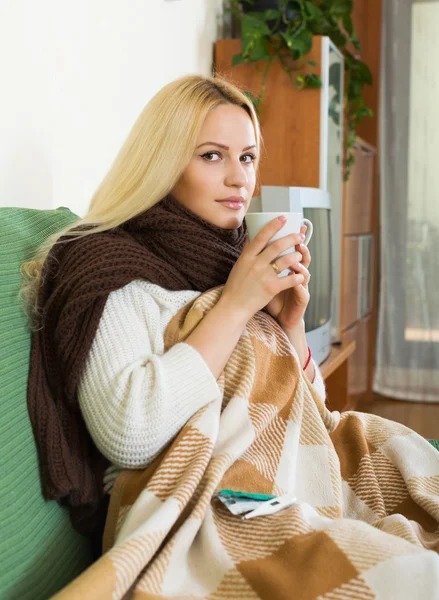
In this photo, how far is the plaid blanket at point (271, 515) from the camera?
0.88m

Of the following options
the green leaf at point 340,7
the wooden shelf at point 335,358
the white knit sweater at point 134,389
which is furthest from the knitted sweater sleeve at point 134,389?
the green leaf at point 340,7

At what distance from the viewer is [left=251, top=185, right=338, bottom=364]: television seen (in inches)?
96.2

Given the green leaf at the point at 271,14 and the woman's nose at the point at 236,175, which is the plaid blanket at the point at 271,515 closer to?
the woman's nose at the point at 236,175

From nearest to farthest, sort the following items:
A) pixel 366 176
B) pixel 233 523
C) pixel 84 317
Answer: pixel 233 523, pixel 84 317, pixel 366 176

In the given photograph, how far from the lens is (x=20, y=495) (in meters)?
0.95

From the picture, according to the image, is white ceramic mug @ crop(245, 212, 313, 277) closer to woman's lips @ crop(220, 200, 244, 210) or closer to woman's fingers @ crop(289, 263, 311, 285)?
woman's fingers @ crop(289, 263, 311, 285)

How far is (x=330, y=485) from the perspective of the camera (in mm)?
1173

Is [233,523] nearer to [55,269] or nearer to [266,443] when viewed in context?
[266,443]

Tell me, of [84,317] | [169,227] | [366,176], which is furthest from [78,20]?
[366,176]

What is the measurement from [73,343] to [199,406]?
207 millimetres

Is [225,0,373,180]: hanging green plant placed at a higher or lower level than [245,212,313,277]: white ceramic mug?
higher

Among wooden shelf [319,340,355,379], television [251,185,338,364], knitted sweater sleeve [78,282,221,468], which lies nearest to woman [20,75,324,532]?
knitted sweater sleeve [78,282,221,468]

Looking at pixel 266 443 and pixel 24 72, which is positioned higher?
pixel 24 72

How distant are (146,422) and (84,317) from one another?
7.5 inches
